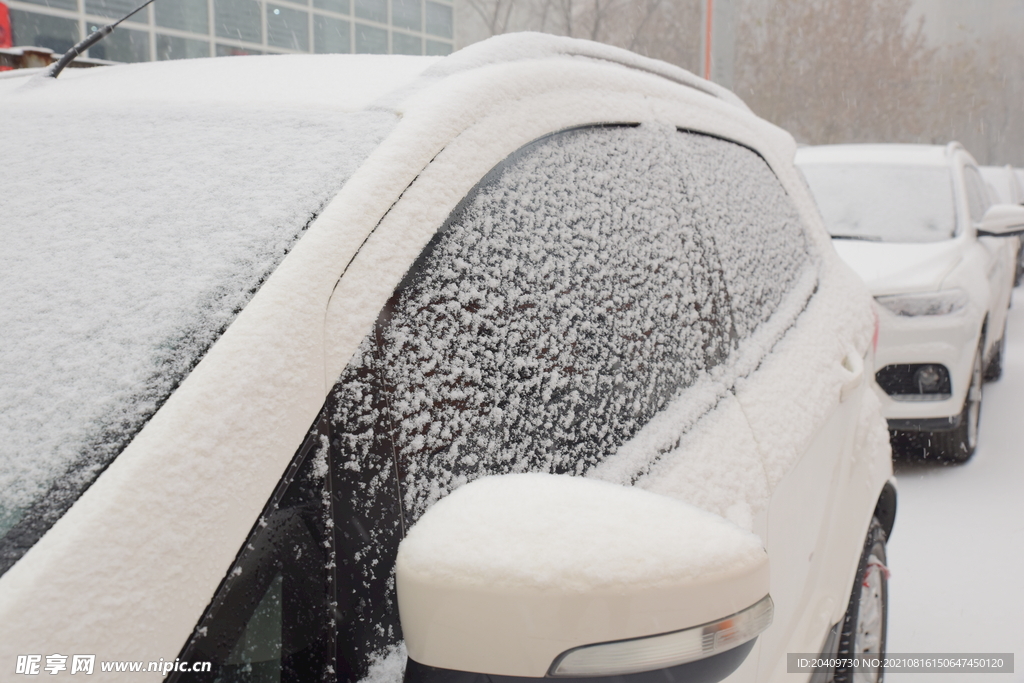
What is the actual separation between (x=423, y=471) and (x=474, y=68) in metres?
0.64

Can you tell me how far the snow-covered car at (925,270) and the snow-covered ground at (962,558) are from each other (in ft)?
0.89

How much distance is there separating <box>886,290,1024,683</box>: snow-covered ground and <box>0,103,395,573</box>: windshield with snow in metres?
2.65

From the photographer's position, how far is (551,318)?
1.24 meters

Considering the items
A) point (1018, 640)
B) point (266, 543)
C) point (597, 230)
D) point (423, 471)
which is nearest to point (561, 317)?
point (597, 230)

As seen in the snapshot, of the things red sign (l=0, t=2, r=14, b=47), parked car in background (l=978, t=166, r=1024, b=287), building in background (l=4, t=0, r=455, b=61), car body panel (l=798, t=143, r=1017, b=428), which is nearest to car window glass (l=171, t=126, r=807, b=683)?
car body panel (l=798, t=143, r=1017, b=428)

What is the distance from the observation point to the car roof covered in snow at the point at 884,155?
20.8 ft

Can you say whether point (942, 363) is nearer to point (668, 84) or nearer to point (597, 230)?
point (668, 84)

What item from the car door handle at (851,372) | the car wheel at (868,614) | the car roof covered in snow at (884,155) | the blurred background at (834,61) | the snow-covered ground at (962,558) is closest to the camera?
the car door handle at (851,372)

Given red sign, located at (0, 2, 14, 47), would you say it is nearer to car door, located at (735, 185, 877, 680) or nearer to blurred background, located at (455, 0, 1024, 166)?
car door, located at (735, 185, 877, 680)

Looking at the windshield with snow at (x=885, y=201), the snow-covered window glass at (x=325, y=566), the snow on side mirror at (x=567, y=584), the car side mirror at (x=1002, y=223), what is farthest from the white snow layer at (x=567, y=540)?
the car side mirror at (x=1002, y=223)

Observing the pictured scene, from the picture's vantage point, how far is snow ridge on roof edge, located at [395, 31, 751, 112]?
1351mm

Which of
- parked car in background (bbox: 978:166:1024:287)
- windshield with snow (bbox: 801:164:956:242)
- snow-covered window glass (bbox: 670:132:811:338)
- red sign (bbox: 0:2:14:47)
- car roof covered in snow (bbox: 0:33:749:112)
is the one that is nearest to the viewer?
car roof covered in snow (bbox: 0:33:749:112)

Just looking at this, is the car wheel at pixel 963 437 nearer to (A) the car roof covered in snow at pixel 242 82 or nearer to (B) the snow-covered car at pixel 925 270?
(B) the snow-covered car at pixel 925 270

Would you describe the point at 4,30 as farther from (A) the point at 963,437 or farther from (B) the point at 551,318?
(A) the point at 963,437
